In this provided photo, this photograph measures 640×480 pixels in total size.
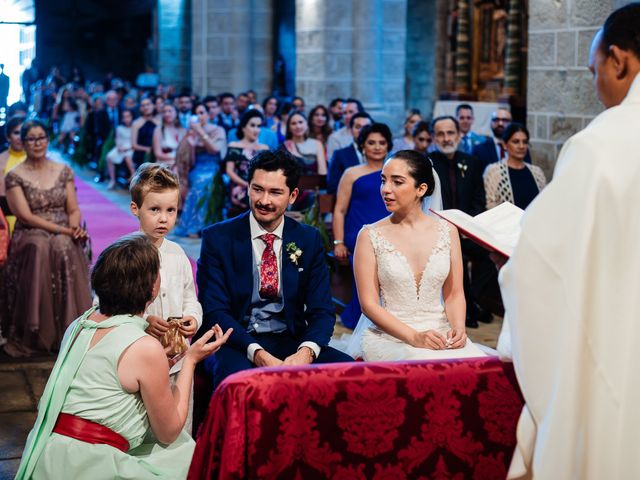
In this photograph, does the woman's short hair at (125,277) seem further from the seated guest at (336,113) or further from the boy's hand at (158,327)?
the seated guest at (336,113)

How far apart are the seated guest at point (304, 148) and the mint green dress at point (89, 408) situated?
6430 millimetres

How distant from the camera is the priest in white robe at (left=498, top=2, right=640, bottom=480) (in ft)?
9.04

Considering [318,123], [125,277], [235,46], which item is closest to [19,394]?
[125,277]

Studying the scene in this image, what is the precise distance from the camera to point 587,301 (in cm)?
278

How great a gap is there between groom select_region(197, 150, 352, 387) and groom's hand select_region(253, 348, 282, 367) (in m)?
0.17

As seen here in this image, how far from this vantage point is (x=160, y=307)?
424 centimetres

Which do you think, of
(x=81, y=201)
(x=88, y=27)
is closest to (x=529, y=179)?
(x=81, y=201)

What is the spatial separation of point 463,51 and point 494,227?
13906 millimetres

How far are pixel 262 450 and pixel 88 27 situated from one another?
1346 inches

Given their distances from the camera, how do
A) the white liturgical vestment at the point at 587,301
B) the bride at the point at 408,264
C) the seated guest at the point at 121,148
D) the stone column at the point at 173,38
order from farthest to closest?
the stone column at the point at 173,38 → the seated guest at the point at 121,148 → the bride at the point at 408,264 → the white liturgical vestment at the point at 587,301

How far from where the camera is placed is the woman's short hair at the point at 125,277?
3.24 meters

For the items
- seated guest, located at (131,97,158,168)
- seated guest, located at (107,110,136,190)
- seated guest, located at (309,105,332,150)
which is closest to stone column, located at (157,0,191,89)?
seated guest, located at (107,110,136,190)

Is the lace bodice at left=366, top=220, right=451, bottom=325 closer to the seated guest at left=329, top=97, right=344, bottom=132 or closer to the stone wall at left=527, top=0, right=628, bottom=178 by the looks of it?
the stone wall at left=527, top=0, right=628, bottom=178

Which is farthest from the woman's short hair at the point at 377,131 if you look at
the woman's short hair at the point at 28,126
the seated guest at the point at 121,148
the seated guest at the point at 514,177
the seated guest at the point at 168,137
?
the seated guest at the point at 121,148
